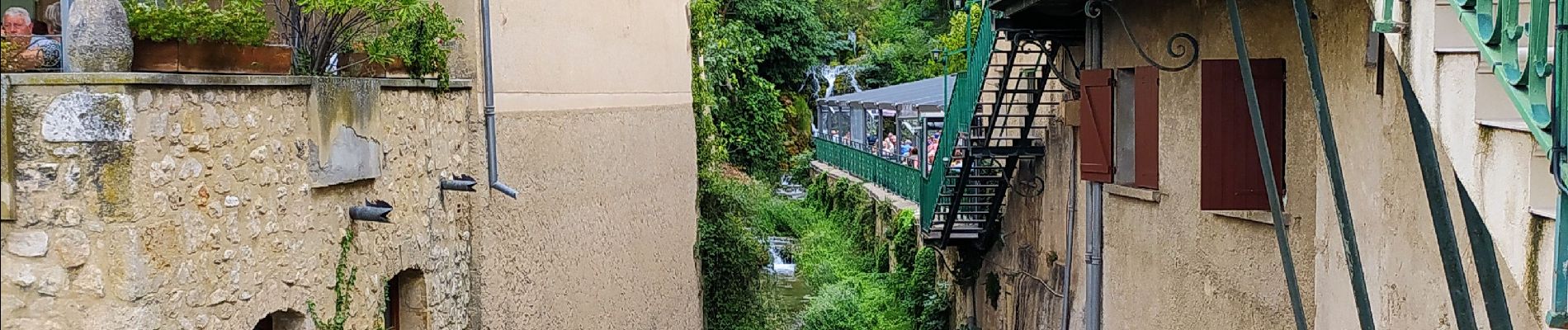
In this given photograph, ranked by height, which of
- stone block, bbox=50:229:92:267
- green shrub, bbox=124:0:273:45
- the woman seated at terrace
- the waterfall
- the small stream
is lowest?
the small stream

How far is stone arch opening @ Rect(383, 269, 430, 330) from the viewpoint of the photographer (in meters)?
7.21

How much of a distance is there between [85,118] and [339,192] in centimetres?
177

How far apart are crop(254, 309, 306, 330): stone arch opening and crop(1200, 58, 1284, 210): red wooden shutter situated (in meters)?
4.58

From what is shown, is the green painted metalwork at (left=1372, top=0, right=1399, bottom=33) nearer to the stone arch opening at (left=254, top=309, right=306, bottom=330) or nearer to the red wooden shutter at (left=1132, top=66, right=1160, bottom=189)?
the stone arch opening at (left=254, top=309, right=306, bottom=330)

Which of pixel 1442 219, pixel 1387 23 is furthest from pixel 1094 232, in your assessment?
pixel 1442 219

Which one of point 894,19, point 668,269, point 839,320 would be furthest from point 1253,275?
point 894,19

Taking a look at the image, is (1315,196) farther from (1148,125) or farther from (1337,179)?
(1337,179)

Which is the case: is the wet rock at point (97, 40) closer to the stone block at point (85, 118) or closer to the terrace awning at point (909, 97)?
the stone block at point (85, 118)

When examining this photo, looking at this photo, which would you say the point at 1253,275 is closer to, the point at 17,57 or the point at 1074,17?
the point at 1074,17

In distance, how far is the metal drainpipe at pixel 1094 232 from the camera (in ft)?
31.9

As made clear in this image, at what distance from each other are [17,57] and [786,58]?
95.8 feet

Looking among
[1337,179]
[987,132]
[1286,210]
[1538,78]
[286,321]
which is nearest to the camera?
[1538,78]

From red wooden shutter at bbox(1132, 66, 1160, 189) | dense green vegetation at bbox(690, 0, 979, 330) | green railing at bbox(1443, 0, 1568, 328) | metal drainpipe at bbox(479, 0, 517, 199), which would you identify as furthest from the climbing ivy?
dense green vegetation at bbox(690, 0, 979, 330)

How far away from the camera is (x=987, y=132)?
11914 mm
